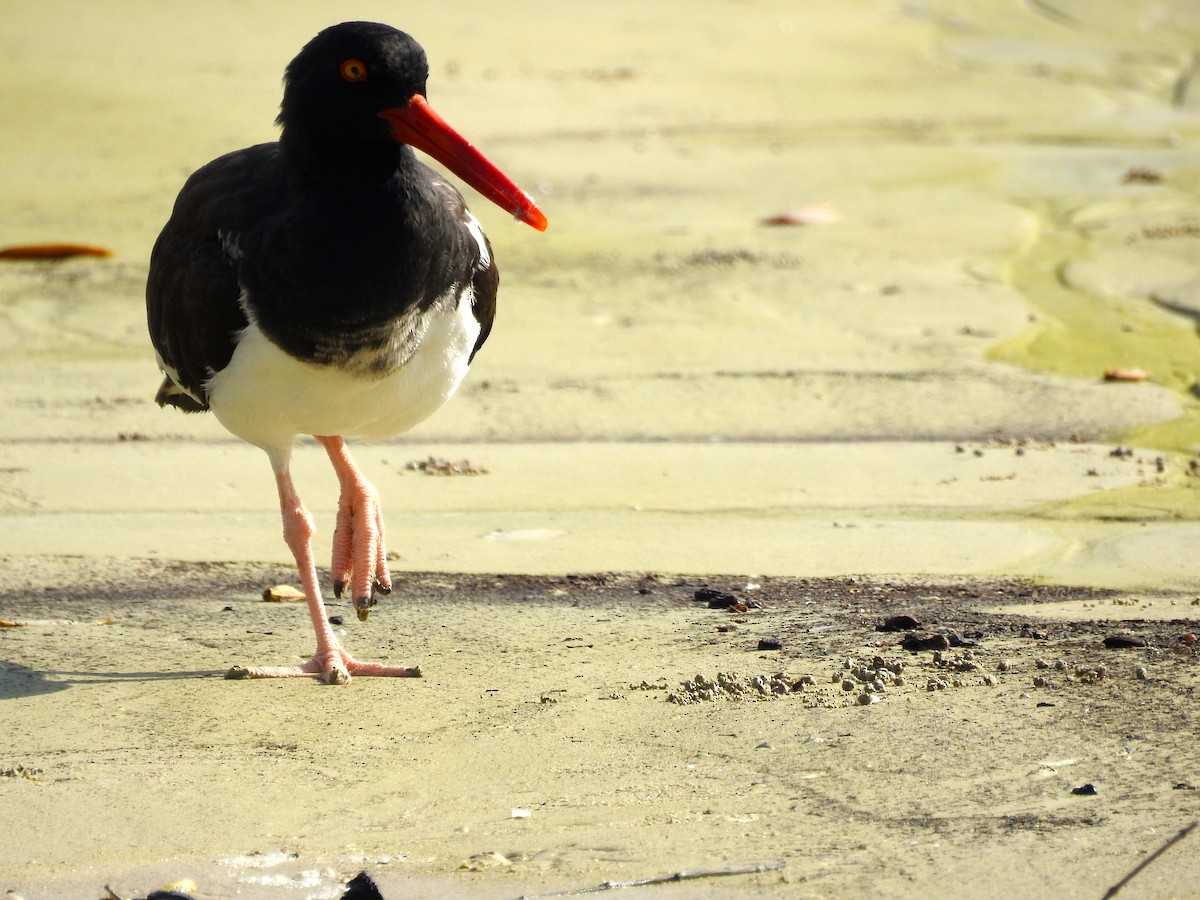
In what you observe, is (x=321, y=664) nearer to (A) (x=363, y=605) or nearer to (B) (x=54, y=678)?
(A) (x=363, y=605)

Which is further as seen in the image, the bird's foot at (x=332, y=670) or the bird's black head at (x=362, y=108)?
the bird's foot at (x=332, y=670)

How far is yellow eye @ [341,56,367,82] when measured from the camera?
4430mm

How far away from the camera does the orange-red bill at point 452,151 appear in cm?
449

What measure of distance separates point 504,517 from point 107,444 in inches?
79.3

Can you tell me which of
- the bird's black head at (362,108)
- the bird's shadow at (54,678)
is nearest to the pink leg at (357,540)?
the bird's shadow at (54,678)

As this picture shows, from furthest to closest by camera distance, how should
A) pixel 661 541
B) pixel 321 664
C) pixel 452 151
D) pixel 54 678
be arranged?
pixel 661 541 < pixel 321 664 < pixel 54 678 < pixel 452 151

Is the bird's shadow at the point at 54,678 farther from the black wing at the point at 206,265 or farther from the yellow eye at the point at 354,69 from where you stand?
the yellow eye at the point at 354,69

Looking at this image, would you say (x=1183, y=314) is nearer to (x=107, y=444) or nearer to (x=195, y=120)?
(x=107, y=444)

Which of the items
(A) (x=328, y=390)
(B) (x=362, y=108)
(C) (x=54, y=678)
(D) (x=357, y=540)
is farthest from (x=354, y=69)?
Answer: (C) (x=54, y=678)

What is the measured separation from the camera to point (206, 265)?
15.6 feet

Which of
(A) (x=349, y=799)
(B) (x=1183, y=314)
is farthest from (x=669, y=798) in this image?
(B) (x=1183, y=314)

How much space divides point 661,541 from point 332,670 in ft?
5.26

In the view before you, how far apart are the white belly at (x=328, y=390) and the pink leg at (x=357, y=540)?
249 mm

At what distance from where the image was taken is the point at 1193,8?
76.0ft
